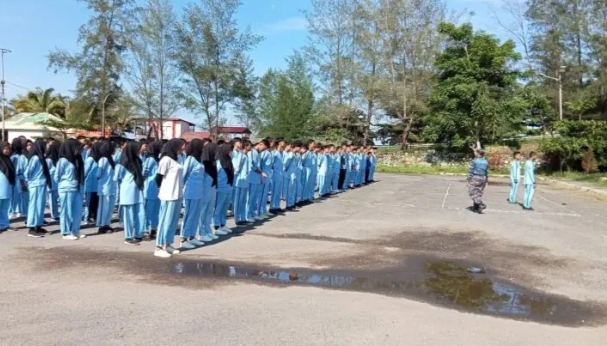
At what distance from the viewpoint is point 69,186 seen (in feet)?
30.5

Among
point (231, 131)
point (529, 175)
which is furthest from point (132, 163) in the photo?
point (231, 131)

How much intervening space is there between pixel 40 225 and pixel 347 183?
14335 mm

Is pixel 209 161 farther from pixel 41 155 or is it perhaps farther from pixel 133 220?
pixel 41 155

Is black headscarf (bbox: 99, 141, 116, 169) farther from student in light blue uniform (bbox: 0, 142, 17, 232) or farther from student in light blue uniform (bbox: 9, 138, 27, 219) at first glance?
student in light blue uniform (bbox: 9, 138, 27, 219)

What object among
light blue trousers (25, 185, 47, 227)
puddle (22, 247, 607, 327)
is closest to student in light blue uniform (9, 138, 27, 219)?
light blue trousers (25, 185, 47, 227)

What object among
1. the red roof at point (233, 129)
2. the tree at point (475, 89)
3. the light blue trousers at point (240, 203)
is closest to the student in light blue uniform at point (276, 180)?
the light blue trousers at point (240, 203)

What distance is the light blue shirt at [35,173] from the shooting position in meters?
9.94

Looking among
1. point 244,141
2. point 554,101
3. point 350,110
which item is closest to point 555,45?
point 554,101

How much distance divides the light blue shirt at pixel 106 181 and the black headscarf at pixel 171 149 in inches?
89.5

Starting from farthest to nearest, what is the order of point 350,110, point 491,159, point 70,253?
1. point 350,110
2. point 491,159
3. point 70,253

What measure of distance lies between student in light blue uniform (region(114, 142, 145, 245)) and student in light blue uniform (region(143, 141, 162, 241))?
13.5 inches

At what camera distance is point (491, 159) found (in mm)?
39000

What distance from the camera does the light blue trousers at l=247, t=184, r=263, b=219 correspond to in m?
12.0

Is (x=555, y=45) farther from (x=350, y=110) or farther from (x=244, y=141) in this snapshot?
(x=244, y=141)
